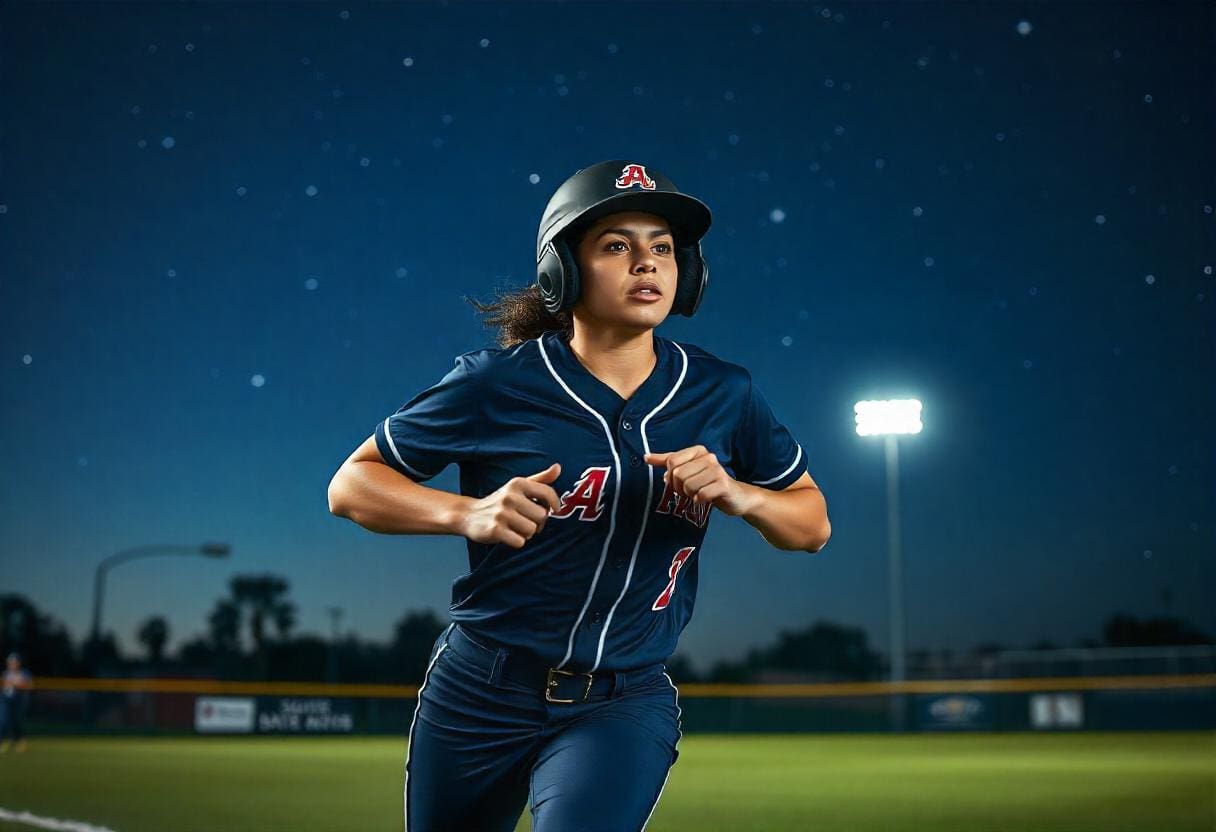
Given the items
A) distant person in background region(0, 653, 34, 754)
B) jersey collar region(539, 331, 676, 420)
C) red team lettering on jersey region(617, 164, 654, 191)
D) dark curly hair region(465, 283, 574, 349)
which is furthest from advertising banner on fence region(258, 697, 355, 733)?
red team lettering on jersey region(617, 164, 654, 191)

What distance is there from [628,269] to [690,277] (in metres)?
0.36

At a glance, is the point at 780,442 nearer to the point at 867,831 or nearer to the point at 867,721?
the point at 867,831

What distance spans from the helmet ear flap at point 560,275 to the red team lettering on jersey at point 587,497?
460 millimetres

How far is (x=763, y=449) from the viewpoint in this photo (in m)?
3.34

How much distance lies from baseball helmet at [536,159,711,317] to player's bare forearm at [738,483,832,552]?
2.26ft

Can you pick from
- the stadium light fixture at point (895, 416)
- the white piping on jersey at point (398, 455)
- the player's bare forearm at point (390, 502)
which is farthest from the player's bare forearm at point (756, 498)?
the stadium light fixture at point (895, 416)

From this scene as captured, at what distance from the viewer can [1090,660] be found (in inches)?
1121

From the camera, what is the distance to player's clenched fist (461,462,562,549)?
266cm

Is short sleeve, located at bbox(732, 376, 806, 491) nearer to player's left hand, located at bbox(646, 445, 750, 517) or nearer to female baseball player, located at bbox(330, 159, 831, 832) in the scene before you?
female baseball player, located at bbox(330, 159, 831, 832)

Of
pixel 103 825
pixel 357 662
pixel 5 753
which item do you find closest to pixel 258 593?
pixel 357 662

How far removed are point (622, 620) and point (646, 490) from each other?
1.09ft

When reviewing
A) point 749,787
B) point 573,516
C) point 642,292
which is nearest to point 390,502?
point 573,516

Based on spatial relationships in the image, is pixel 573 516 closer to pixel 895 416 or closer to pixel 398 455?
pixel 398 455

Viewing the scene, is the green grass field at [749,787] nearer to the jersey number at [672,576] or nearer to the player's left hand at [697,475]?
the jersey number at [672,576]
